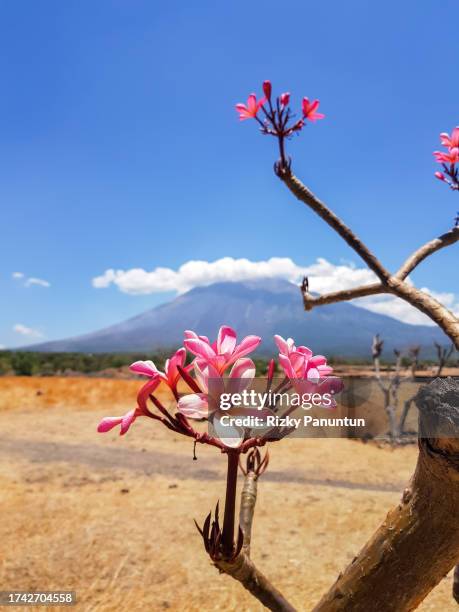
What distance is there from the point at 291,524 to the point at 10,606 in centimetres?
304

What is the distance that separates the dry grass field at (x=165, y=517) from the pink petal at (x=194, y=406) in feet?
11.5

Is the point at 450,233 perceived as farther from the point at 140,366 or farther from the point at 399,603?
the point at 140,366

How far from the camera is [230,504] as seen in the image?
1.17 meters

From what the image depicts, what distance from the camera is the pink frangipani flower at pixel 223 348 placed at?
3.16 feet

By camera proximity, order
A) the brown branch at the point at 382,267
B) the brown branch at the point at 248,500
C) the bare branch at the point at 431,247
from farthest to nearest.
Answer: the bare branch at the point at 431,247
the brown branch at the point at 382,267
the brown branch at the point at 248,500

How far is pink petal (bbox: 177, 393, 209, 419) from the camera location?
0.89 m

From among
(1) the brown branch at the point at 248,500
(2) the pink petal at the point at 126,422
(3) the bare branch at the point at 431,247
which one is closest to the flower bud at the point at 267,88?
(3) the bare branch at the point at 431,247

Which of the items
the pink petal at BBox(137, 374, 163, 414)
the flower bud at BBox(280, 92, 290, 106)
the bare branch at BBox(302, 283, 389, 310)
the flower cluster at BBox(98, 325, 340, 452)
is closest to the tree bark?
the flower cluster at BBox(98, 325, 340, 452)

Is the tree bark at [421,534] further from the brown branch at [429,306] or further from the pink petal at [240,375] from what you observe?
the brown branch at [429,306]

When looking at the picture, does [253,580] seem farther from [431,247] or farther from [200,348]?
[431,247]

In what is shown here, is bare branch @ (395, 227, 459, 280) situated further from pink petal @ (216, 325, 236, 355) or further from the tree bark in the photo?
pink petal @ (216, 325, 236, 355)

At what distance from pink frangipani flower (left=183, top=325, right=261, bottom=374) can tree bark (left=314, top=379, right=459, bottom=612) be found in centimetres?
55

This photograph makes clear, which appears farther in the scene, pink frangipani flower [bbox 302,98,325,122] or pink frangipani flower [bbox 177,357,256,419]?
pink frangipani flower [bbox 302,98,325,122]

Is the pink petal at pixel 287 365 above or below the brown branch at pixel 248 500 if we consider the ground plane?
above
